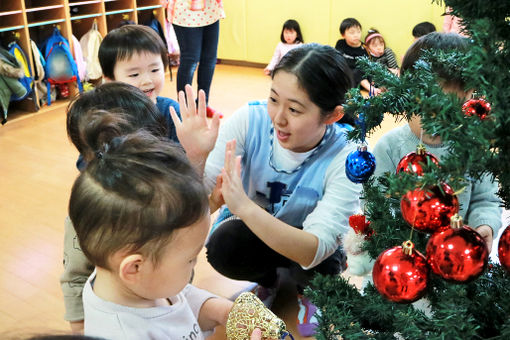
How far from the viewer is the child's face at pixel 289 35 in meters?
4.24

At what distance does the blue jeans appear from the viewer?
2885 millimetres

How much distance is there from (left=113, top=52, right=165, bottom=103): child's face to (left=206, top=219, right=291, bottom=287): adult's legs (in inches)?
20.6

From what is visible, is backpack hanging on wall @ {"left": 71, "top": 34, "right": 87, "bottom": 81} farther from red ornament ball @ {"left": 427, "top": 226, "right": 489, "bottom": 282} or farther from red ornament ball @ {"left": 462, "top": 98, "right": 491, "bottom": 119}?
red ornament ball @ {"left": 427, "top": 226, "right": 489, "bottom": 282}

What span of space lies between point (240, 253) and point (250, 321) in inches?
17.6

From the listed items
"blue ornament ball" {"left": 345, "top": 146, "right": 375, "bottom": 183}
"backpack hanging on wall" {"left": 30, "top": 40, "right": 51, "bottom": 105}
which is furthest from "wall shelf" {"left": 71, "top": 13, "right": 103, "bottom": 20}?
"blue ornament ball" {"left": 345, "top": 146, "right": 375, "bottom": 183}

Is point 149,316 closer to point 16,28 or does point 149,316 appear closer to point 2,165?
point 2,165

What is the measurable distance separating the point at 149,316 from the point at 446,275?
19.9 inches

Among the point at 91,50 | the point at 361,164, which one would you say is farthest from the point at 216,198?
the point at 91,50

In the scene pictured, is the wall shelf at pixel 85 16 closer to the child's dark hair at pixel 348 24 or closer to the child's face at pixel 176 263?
the child's dark hair at pixel 348 24

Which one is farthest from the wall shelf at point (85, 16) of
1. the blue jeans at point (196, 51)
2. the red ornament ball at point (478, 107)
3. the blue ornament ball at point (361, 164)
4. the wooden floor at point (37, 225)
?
the red ornament ball at point (478, 107)

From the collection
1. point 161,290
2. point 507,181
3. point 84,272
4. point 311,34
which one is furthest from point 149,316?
point 311,34

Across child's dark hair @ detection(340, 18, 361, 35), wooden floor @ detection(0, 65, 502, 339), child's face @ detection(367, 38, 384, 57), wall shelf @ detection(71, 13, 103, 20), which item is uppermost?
wall shelf @ detection(71, 13, 103, 20)

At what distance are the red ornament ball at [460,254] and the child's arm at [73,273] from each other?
753mm

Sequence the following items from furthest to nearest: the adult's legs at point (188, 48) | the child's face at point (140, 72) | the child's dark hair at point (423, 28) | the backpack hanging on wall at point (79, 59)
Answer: the child's dark hair at point (423, 28)
the backpack hanging on wall at point (79, 59)
the adult's legs at point (188, 48)
the child's face at point (140, 72)
